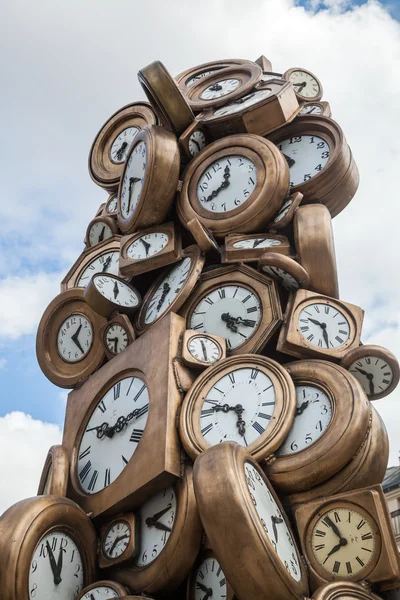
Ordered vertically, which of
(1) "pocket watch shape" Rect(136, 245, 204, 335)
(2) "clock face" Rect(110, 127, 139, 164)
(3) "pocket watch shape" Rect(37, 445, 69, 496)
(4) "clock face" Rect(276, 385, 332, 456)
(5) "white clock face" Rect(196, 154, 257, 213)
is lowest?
(4) "clock face" Rect(276, 385, 332, 456)

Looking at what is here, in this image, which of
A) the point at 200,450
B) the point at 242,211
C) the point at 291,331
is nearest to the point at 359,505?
the point at 200,450

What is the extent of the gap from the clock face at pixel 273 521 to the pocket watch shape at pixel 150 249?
351 centimetres

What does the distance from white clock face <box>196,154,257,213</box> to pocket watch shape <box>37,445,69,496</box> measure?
3.33 metres

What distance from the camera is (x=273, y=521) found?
26.2ft

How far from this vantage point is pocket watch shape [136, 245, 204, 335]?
1038cm

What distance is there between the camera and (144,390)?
383 inches

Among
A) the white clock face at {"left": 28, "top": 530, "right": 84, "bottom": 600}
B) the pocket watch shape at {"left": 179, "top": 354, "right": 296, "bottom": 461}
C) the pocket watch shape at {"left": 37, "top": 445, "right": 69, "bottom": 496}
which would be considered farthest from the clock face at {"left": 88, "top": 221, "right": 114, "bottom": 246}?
the white clock face at {"left": 28, "top": 530, "right": 84, "bottom": 600}

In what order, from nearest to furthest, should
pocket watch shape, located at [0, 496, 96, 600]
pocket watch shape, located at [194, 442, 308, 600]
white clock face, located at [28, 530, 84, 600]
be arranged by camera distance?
pocket watch shape, located at [194, 442, 308, 600], pocket watch shape, located at [0, 496, 96, 600], white clock face, located at [28, 530, 84, 600]

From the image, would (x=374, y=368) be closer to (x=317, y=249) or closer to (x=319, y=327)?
(x=319, y=327)

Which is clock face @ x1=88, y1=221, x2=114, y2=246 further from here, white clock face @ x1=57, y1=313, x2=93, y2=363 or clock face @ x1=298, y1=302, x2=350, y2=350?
clock face @ x1=298, y1=302, x2=350, y2=350

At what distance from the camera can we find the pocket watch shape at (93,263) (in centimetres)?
1232

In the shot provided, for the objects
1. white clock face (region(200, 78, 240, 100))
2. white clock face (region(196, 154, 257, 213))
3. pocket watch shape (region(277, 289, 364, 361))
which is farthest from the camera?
white clock face (region(200, 78, 240, 100))

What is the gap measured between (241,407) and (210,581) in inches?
63.5

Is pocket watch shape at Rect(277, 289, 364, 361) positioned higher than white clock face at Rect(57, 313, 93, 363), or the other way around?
white clock face at Rect(57, 313, 93, 363)
